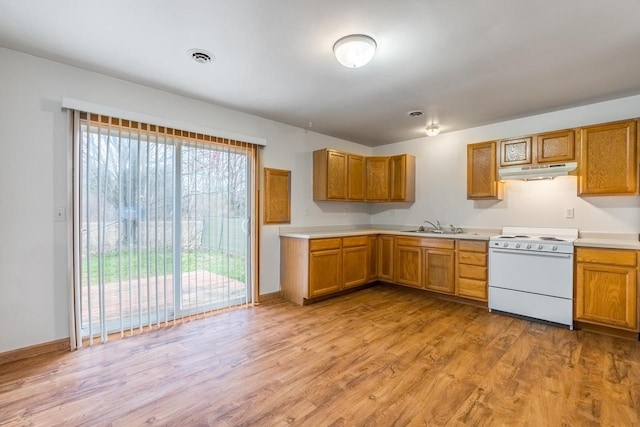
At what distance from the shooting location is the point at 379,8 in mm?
1791

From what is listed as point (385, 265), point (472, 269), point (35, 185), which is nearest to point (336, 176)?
point (385, 265)

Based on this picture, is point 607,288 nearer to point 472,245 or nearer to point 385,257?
point 472,245

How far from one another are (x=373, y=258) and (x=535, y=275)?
6.79 feet

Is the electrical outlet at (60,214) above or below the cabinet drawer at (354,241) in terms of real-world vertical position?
above

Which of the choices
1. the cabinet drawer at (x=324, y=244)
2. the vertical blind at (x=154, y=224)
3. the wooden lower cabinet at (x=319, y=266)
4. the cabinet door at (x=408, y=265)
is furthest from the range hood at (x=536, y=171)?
the vertical blind at (x=154, y=224)

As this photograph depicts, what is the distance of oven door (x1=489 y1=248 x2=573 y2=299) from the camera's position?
3066 mm

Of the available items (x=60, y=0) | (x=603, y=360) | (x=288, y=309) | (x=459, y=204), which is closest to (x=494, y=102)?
(x=459, y=204)

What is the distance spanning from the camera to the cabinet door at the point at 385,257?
4.57 metres

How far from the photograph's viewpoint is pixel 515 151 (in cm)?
366

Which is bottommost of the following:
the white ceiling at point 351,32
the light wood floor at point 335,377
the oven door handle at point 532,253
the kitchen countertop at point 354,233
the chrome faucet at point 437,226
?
the light wood floor at point 335,377

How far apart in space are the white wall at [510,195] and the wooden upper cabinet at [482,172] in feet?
0.79

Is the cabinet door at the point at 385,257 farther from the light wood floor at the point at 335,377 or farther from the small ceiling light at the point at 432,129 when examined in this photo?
the small ceiling light at the point at 432,129

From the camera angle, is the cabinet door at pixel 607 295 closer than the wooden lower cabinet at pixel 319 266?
Yes

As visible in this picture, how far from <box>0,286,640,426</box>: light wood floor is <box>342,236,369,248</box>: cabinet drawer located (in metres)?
1.27
